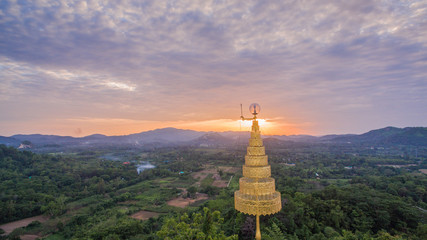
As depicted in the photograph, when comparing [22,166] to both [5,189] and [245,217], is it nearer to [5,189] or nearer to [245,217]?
[5,189]

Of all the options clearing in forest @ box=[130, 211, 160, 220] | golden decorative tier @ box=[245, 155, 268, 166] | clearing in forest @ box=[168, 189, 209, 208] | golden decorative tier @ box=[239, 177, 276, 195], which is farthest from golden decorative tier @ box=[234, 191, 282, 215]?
clearing in forest @ box=[168, 189, 209, 208]

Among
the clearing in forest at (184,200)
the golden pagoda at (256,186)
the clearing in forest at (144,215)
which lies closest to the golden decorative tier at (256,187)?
the golden pagoda at (256,186)

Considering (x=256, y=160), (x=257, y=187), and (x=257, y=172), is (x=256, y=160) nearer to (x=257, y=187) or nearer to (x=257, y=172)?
(x=257, y=172)

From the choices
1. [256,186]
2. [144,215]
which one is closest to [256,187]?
[256,186]

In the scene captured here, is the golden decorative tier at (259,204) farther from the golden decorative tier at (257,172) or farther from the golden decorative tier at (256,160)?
the golden decorative tier at (256,160)

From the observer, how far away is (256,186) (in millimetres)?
5625

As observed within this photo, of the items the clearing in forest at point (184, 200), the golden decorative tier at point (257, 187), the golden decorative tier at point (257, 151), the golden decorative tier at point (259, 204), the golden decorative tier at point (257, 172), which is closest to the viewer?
the golden decorative tier at point (259, 204)

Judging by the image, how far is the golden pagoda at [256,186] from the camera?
5504mm

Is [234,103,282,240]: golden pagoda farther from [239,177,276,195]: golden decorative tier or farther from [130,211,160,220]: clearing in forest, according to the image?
[130,211,160,220]: clearing in forest

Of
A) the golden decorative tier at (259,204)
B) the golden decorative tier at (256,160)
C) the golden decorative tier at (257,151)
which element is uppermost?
the golden decorative tier at (257,151)

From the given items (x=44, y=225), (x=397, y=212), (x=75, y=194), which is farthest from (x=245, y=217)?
(x=75, y=194)

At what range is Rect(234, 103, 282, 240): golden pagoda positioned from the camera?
5.50 m

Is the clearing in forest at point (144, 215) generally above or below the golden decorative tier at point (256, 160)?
below

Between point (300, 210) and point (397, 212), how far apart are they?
7753mm
